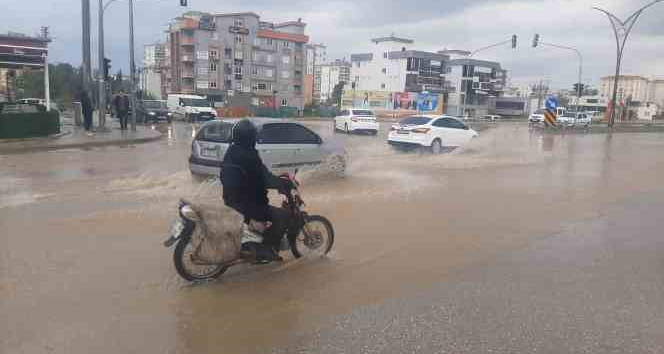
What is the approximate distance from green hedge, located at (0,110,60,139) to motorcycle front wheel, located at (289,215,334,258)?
17128 mm

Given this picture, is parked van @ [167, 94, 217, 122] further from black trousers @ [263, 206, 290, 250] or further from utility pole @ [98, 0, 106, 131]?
black trousers @ [263, 206, 290, 250]

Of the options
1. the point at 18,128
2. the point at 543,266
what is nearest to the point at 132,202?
the point at 543,266

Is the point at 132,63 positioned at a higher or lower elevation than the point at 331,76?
lower

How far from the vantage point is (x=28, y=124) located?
2016cm

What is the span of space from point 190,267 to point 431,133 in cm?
1502

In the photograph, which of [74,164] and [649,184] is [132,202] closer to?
[74,164]

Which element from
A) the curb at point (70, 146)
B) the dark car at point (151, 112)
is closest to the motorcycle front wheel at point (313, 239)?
the curb at point (70, 146)

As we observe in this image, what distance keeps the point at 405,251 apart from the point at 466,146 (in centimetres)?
1447

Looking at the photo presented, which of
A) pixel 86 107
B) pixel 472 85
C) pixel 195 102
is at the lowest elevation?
pixel 86 107

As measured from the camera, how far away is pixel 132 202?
30.7ft

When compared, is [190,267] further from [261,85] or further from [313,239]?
[261,85]

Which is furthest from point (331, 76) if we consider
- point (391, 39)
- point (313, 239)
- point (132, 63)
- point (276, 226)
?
point (276, 226)

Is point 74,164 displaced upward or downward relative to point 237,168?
downward

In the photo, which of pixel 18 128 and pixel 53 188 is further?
pixel 18 128
